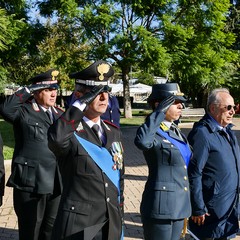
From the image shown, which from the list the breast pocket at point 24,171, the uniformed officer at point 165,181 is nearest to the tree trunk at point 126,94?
the breast pocket at point 24,171

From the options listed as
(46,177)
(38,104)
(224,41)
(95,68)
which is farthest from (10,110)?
(224,41)

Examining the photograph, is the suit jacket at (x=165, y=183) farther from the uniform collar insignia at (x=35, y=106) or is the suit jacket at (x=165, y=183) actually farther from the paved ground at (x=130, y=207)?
the paved ground at (x=130, y=207)

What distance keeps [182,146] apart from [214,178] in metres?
0.48

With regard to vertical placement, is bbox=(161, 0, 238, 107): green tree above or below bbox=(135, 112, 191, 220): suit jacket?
above

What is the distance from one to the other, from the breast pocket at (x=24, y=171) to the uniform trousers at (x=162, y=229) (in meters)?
1.22

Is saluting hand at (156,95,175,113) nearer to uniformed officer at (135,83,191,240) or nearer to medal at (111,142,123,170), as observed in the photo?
uniformed officer at (135,83,191,240)

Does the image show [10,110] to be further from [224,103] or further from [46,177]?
[224,103]

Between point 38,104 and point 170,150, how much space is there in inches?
62.3

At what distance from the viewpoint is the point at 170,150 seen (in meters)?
3.17

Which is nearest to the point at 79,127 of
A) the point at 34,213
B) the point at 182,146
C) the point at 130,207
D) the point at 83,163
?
the point at 83,163

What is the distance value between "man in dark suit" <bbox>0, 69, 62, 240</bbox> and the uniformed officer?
110 cm

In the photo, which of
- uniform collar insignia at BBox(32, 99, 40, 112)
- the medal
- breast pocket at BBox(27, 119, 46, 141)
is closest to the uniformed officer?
the medal

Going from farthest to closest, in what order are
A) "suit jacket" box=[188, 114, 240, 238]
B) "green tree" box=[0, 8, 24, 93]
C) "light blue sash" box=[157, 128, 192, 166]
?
"green tree" box=[0, 8, 24, 93] < "suit jacket" box=[188, 114, 240, 238] < "light blue sash" box=[157, 128, 192, 166]

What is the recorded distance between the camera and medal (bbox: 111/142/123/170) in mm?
2578
